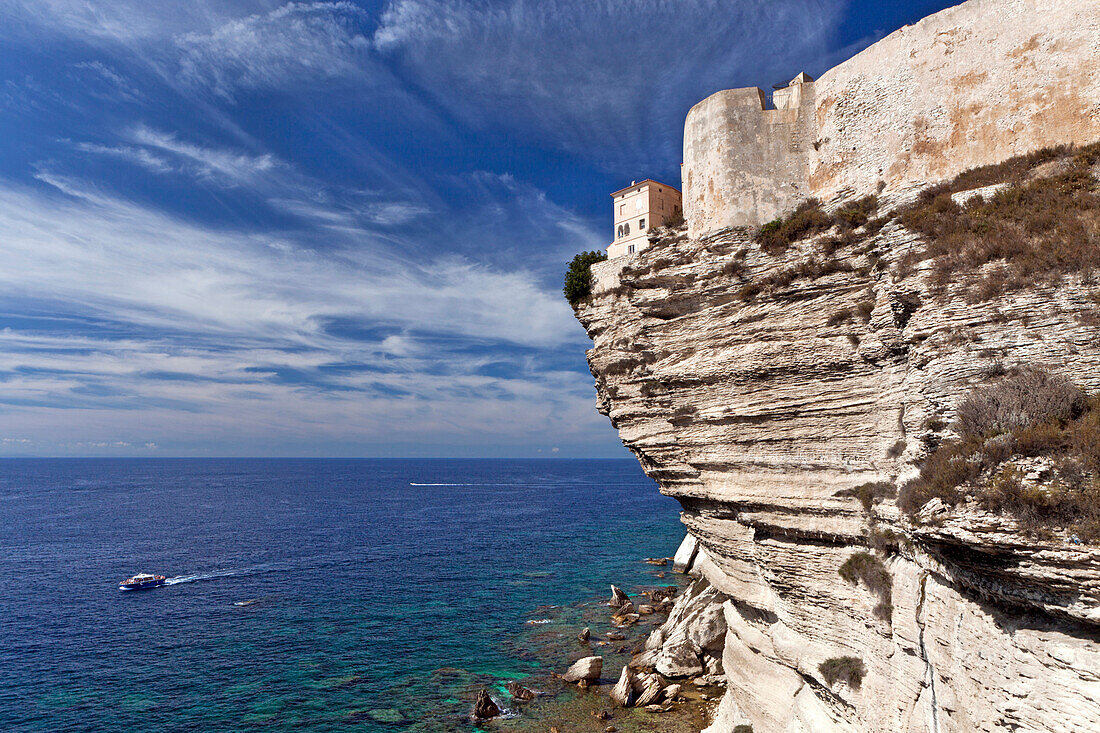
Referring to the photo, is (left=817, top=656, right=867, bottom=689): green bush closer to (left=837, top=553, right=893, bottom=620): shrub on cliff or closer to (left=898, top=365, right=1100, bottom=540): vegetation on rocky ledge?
(left=837, top=553, right=893, bottom=620): shrub on cliff

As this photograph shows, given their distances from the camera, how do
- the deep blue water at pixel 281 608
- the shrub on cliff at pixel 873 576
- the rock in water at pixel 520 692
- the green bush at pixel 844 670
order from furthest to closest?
1. the deep blue water at pixel 281 608
2. the rock in water at pixel 520 692
3. the green bush at pixel 844 670
4. the shrub on cliff at pixel 873 576

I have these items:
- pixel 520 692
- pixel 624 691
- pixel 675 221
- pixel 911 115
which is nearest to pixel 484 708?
pixel 520 692

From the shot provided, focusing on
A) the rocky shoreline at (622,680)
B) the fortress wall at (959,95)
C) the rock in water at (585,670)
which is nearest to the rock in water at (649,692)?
the rocky shoreline at (622,680)

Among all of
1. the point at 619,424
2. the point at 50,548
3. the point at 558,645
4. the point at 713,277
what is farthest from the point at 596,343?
the point at 50,548

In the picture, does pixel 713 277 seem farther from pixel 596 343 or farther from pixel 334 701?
pixel 334 701

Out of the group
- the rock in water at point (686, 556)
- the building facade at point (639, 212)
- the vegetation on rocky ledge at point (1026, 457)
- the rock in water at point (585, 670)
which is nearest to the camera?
the vegetation on rocky ledge at point (1026, 457)

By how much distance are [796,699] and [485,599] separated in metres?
33.6

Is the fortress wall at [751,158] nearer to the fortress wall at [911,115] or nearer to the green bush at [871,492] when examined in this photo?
the fortress wall at [911,115]

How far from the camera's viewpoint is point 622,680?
30.1m

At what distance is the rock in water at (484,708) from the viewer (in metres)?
28.3

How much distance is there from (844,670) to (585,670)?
18.8 m

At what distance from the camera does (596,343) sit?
82.4 feet

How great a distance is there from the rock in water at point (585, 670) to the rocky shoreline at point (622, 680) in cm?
5

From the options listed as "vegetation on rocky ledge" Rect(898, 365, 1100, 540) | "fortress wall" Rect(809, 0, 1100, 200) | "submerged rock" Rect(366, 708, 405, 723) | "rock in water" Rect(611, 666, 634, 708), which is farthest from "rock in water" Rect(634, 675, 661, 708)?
"fortress wall" Rect(809, 0, 1100, 200)
